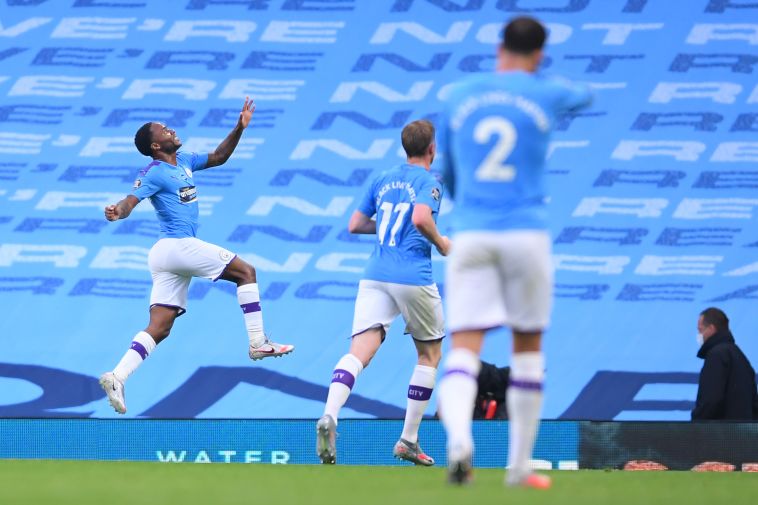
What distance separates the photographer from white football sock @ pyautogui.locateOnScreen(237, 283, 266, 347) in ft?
27.8

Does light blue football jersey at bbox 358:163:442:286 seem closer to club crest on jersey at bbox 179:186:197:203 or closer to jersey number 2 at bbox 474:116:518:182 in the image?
club crest on jersey at bbox 179:186:197:203

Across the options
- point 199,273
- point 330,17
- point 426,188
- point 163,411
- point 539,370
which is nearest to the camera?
point 539,370

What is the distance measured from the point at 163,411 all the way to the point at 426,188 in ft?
17.7

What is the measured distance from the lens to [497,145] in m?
4.53

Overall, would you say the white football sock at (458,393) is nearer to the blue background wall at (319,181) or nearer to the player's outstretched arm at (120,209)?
the player's outstretched arm at (120,209)

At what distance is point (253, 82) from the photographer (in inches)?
483

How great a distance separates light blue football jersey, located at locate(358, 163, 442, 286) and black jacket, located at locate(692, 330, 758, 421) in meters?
2.79

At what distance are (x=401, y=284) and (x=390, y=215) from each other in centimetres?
35

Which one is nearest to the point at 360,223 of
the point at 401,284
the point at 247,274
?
the point at 401,284

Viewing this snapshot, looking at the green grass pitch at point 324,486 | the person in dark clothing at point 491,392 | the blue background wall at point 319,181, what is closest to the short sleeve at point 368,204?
the green grass pitch at point 324,486

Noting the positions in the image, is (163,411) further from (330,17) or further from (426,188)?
(426,188)

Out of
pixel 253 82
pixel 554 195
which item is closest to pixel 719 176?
pixel 554 195

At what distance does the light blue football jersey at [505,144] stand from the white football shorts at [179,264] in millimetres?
3906

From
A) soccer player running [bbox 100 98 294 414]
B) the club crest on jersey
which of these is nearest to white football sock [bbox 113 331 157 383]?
soccer player running [bbox 100 98 294 414]
